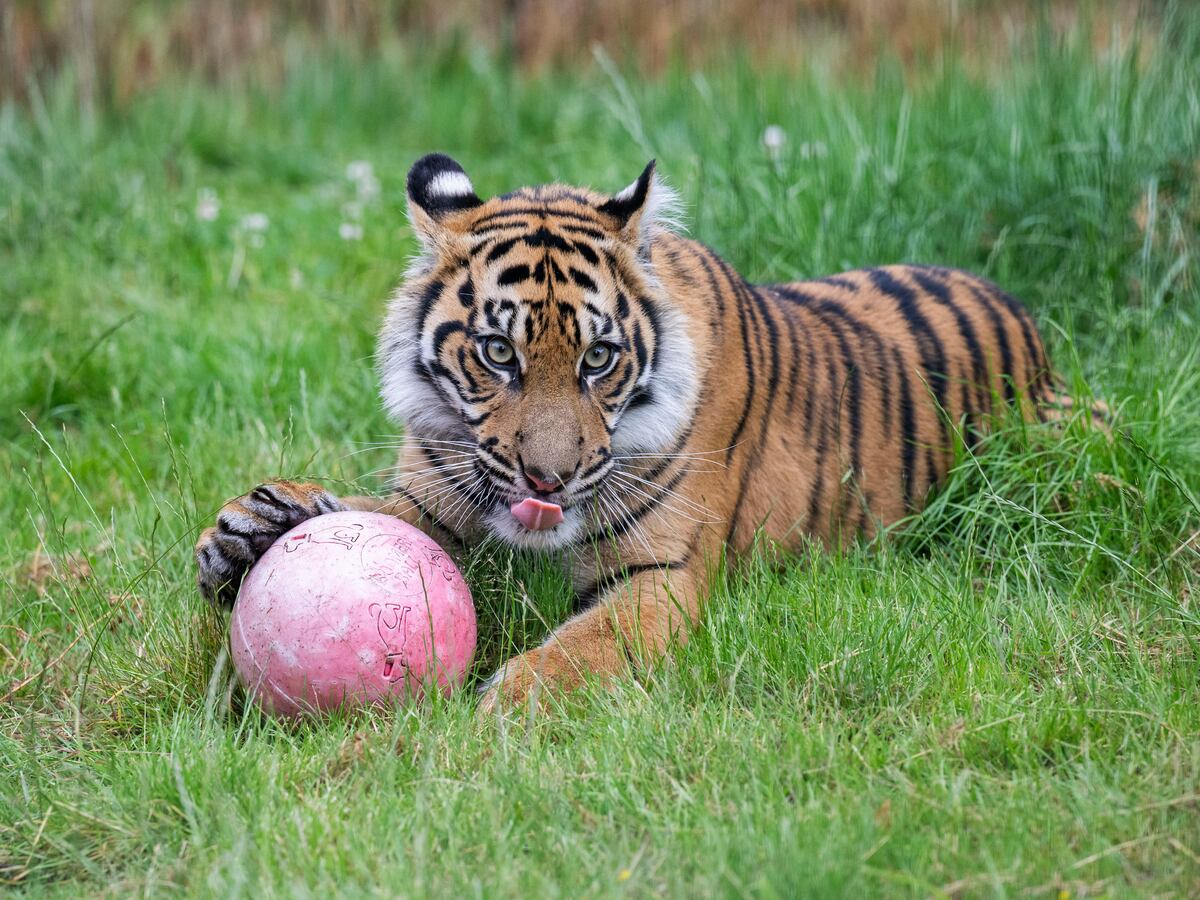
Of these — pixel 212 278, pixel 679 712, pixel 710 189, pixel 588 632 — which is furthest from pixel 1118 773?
pixel 212 278

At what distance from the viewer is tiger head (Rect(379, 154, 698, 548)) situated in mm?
3439

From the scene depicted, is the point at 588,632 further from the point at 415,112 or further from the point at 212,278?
Result: the point at 415,112

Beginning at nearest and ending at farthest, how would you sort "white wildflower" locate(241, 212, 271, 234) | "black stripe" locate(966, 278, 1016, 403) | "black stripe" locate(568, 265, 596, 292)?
"black stripe" locate(568, 265, 596, 292) < "black stripe" locate(966, 278, 1016, 403) < "white wildflower" locate(241, 212, 271, 234)

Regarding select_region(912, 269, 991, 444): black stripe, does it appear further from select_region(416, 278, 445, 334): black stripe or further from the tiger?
select_region(416, 278, 445, 334): black stripe

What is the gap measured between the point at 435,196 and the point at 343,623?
4.55 ft

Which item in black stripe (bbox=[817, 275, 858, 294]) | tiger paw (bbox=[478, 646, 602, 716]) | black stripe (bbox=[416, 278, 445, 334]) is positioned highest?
black stripe (bbox=[416, 278, 445, 334])

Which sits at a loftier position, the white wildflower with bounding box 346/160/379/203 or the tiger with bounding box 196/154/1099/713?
the white wildflower with bounding box 346/160/379/203

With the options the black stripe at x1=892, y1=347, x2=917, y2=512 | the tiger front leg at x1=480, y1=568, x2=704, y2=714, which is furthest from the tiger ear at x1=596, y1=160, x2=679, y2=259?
the black stripe at x1=892, y1=347, x2=917, y2=512

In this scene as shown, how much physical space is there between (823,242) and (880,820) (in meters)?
3.25

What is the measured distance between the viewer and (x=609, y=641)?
3395 millimetres

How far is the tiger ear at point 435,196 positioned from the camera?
12.3ft

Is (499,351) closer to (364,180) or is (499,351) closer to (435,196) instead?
(435,196)

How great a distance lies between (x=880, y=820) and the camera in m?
2.57

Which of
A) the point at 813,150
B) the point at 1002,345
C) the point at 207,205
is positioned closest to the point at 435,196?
the point at 1002,345
